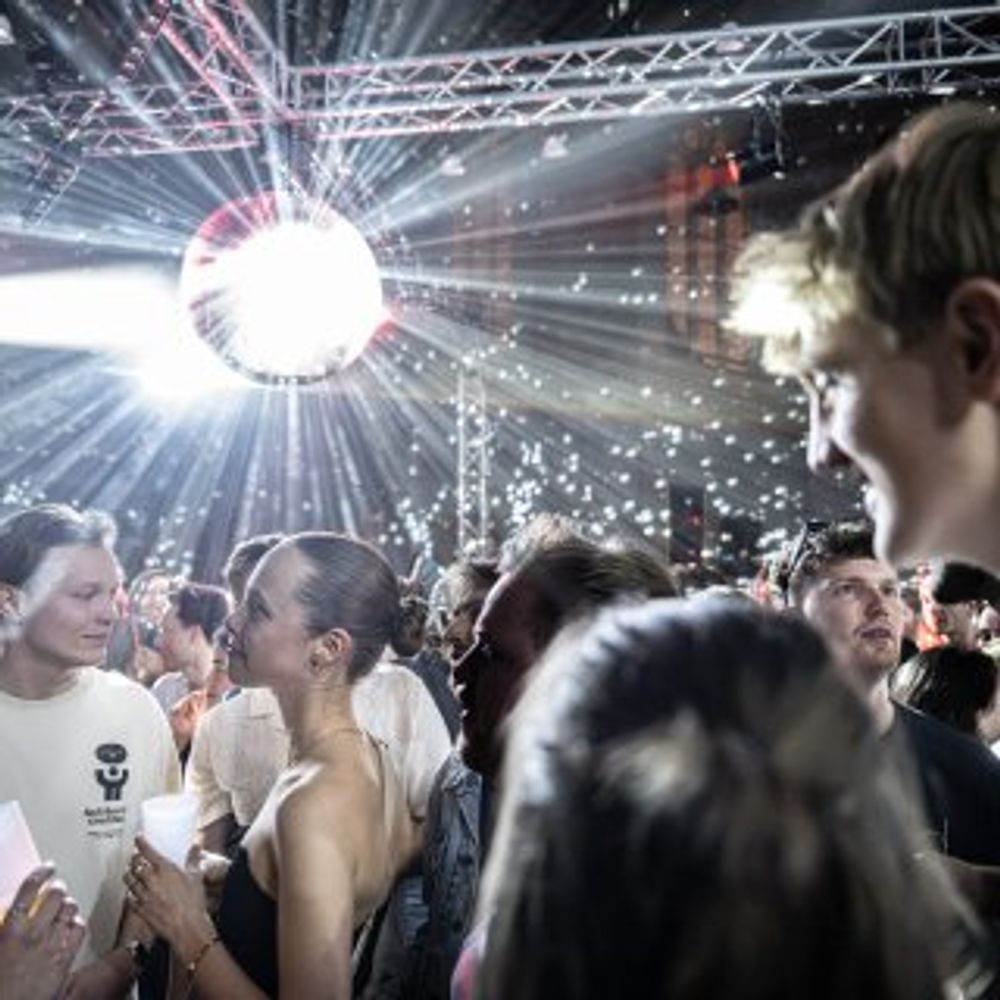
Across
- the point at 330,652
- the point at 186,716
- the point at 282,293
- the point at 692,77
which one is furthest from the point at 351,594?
the point at 692,77

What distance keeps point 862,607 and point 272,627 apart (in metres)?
1.65

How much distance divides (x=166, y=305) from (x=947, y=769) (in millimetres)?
8785

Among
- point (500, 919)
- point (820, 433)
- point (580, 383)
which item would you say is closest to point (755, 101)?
point (820, 433)

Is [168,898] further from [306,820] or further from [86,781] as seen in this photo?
[86,781]

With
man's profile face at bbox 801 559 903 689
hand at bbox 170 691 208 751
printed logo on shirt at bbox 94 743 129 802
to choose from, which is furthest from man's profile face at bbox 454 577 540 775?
hand at bbox 170 691 208 751

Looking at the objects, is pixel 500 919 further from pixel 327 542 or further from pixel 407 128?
pixel 407 128

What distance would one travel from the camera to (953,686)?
3562 millimetres

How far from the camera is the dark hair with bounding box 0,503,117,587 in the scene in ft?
10.2

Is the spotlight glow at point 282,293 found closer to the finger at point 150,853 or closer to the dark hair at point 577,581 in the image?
the finger at point 150,853

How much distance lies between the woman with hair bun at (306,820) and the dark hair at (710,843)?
1412mm

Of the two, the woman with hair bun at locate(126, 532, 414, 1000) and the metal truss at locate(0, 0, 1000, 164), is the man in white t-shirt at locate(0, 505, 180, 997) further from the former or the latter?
the metal truss at locate(0, 0, 1000, 164)

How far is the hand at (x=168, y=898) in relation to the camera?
2.18m

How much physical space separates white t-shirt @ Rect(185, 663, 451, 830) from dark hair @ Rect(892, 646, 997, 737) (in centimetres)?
151

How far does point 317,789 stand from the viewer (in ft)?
7.29
